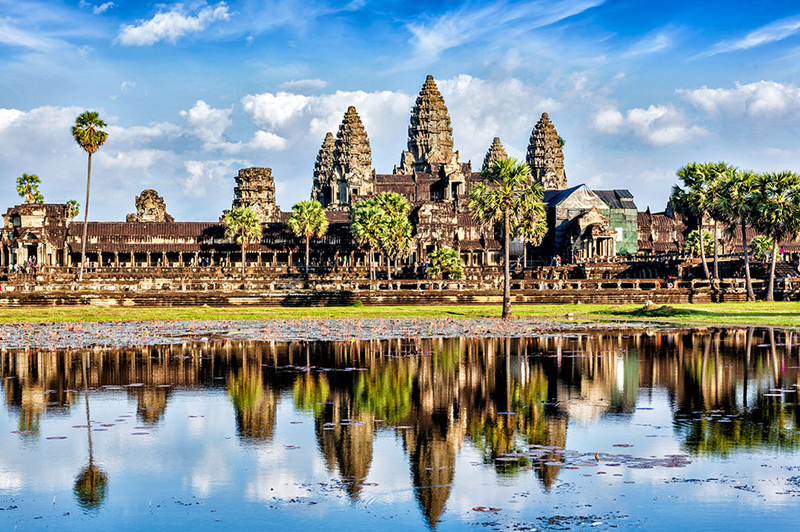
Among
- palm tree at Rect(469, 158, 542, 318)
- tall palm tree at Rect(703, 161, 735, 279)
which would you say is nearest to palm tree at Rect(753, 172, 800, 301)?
tall palm tree at Rect(703, 161, 735, 279)

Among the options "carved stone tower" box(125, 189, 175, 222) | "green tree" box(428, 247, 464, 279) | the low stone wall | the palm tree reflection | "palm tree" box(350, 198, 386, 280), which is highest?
"carved stone tower" box(125, 189, 175, 222)

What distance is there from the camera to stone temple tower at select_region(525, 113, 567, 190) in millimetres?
172125

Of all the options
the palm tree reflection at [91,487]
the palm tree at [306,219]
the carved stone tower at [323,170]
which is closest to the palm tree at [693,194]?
the palm tree at [306,219]

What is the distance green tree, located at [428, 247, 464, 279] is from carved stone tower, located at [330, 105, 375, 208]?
63790 millimetres

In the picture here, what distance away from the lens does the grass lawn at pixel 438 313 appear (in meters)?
48.9

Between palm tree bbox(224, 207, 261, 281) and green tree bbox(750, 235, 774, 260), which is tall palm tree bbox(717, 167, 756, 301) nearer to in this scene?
green tree bbox(750, 235, 774, 260)

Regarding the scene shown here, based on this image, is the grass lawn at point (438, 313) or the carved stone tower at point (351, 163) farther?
the carved stone tower at point (351, 163)

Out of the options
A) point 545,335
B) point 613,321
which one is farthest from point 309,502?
point 613,321


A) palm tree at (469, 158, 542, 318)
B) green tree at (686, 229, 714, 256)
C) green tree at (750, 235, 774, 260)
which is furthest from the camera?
green tree at (686, 229, 714, 256)

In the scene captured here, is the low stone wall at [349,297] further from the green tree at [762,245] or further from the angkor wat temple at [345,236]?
the angkor wat temple at [345,236]

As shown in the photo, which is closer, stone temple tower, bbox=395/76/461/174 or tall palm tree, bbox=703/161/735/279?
tall palm tree, bbox=703/161/735/279

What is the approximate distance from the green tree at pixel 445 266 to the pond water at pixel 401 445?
64513 mm

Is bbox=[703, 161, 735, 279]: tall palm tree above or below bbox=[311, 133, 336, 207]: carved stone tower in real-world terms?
below

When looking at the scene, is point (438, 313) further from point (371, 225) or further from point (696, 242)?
point (696, 242)
